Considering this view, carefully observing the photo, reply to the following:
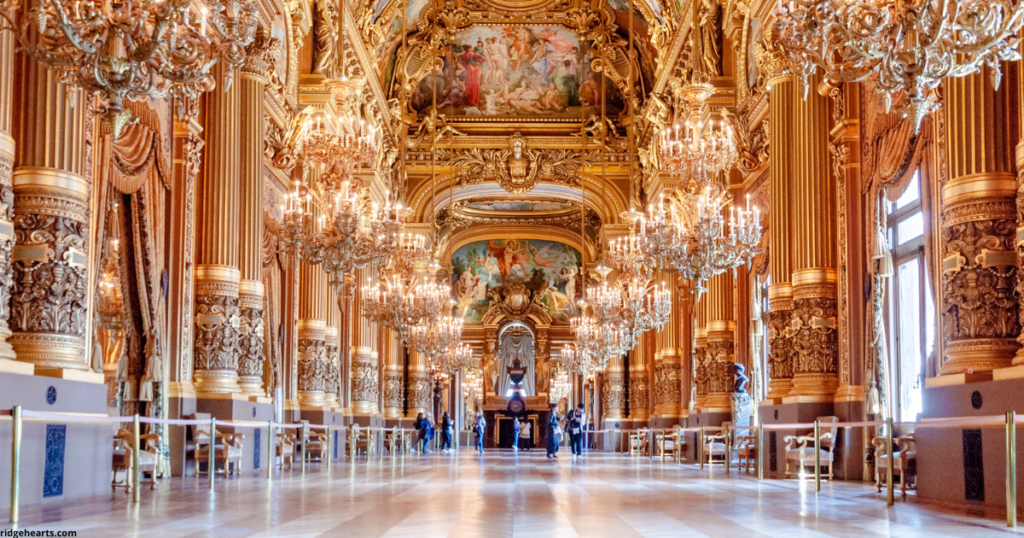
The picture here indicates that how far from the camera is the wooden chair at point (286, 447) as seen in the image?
18.0 metres

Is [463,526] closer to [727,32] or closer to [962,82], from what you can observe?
[962,82]

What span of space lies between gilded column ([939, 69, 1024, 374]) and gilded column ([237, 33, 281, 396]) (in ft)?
33.2

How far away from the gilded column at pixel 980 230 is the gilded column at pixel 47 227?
322 inches

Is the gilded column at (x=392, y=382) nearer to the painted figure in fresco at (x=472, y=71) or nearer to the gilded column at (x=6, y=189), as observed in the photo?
the painted figure in fresco at (x=472, y=71)

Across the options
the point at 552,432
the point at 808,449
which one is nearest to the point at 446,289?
the point at 552,432

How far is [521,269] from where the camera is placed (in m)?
48.7

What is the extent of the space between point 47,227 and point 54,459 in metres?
2.10

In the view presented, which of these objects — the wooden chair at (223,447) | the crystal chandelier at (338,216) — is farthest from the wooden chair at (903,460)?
the wooden chair at (223,447)

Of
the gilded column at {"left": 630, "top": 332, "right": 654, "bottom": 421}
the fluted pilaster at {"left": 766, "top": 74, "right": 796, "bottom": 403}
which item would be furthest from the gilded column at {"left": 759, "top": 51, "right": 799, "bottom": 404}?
the gilded column at {"left": 630, "top": 332, "right": 654, "bottom": 421}

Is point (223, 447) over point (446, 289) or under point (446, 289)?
under

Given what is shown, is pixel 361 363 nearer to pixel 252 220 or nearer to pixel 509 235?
pixel 252 220

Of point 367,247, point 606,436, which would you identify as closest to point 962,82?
point 367,247

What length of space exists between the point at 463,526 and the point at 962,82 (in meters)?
6.50

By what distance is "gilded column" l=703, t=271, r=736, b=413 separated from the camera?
23.1 m
